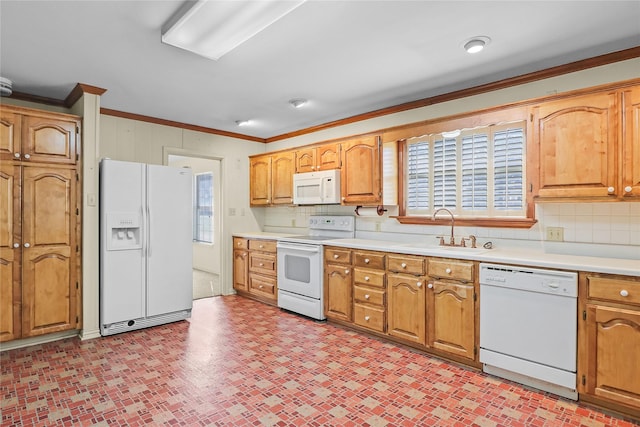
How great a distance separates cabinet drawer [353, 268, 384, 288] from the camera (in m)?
3.30

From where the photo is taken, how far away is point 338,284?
3.70 m

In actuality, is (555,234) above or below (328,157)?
below

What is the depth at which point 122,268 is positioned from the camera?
11.6 feet

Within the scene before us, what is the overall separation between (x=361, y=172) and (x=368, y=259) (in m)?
1.02

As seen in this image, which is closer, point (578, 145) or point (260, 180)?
point (578, 145)

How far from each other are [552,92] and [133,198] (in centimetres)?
403

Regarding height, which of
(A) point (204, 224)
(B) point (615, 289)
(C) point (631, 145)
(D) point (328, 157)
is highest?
(D) point (328, 157)

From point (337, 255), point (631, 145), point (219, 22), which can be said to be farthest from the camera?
point (337, 255)

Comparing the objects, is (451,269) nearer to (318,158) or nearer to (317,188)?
(317,188)

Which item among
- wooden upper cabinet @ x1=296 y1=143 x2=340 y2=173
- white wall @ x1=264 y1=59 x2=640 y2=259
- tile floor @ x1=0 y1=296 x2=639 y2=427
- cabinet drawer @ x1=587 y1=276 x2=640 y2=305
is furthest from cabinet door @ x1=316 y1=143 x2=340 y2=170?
cabinet drawer @ x1=587 y1=276 x2=640 y2=305

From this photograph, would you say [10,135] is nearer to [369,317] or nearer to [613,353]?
[369,317]

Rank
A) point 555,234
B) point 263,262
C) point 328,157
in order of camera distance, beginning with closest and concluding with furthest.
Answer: point 555,234 → point 328,157 → point 263,262

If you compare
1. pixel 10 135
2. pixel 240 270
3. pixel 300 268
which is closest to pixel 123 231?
pixel 10 135

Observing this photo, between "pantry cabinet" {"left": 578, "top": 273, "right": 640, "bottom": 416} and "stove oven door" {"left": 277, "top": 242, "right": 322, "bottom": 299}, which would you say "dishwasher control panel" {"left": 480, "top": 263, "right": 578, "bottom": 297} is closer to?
"pantry cabinet" {"left": 578, "top": 273, "right": 640, "bottom": 416}
